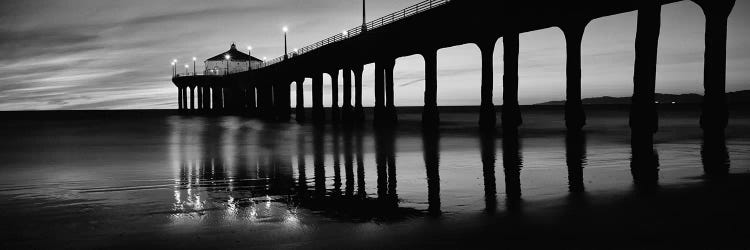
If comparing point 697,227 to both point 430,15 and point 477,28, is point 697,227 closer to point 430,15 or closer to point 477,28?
point 477,28

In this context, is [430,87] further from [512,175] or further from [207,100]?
[207,100]

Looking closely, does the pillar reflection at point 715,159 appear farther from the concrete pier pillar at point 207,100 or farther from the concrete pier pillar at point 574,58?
the concrete pier pillar at point 207,100

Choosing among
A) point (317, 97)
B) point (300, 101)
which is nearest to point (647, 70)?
point (317, 97)

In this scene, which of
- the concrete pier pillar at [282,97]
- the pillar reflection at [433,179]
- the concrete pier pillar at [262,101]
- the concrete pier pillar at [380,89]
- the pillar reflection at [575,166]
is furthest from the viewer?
the concrete pier pillar at [262,101]

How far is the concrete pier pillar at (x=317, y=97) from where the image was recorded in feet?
241

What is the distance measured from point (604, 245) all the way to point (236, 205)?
5.17 m

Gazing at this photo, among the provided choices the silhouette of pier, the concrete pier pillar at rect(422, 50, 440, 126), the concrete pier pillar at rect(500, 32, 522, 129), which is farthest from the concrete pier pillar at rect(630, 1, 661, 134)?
the concrete pier pillar at rect(422, 50, 440, 126)

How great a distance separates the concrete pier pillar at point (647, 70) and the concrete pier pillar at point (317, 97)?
157ft

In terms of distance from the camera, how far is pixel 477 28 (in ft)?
129

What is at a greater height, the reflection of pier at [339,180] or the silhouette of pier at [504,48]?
the silhouette of pier at [504,48]

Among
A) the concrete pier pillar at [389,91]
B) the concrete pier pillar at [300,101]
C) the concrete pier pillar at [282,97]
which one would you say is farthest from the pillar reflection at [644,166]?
the concrete pier pillar at [282,97]

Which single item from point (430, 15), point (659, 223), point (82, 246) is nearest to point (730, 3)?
point (430, 15)

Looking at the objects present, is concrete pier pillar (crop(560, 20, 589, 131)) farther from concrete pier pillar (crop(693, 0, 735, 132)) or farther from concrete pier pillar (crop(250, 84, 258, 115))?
concrete pier pillar (crop(250, 84, 258, 115))

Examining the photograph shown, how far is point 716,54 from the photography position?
28.1 meters
